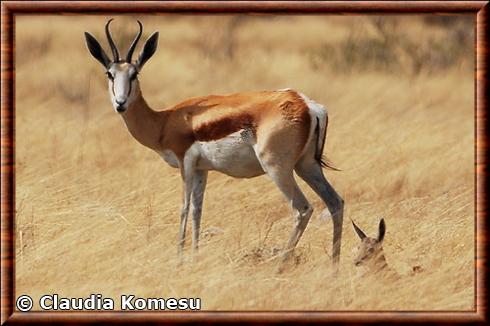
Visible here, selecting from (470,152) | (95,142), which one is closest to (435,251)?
(470,152)

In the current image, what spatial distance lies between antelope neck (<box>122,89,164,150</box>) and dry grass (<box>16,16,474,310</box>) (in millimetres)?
863

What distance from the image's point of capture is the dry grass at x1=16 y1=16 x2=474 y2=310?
8.77m

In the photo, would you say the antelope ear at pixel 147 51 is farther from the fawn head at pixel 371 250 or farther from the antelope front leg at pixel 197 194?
the fawn head at pixel 371 250

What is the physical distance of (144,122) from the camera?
9953mm

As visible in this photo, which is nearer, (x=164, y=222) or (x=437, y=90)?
(x=164, y=222)

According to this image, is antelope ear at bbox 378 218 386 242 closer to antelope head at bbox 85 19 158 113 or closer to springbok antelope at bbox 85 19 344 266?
springbok antelope at bbox 85 19 344 266

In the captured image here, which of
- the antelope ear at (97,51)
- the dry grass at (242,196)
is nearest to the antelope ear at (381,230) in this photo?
the dry grass at (242,196)

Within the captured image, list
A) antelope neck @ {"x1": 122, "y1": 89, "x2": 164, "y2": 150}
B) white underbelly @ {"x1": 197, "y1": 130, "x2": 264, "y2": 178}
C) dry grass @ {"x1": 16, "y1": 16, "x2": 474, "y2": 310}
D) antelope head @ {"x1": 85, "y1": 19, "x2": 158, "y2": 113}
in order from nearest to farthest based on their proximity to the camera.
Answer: dry grass @ {"x1": 16, "y1": 16, "x2": 474, "y2": 310} < white underbelly @ {"x1": 197, "y1": 130, "x2": 264, "y2": 178} < antelope head @ {"x1": 85, "y1": 19, "x2": 158, "y2": 113} < antelope neck @ {"x1": 122, "y1": 89, "x2": 164, "y2": 150}

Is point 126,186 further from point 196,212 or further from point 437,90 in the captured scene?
point 437,90

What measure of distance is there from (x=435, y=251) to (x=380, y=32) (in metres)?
14.2

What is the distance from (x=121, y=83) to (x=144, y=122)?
20.2 inches

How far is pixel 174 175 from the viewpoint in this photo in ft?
40.9

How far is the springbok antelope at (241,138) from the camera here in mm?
9219

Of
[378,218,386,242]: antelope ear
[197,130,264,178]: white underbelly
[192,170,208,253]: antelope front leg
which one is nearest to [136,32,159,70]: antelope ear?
[197,130,264,178]: white underbelly
